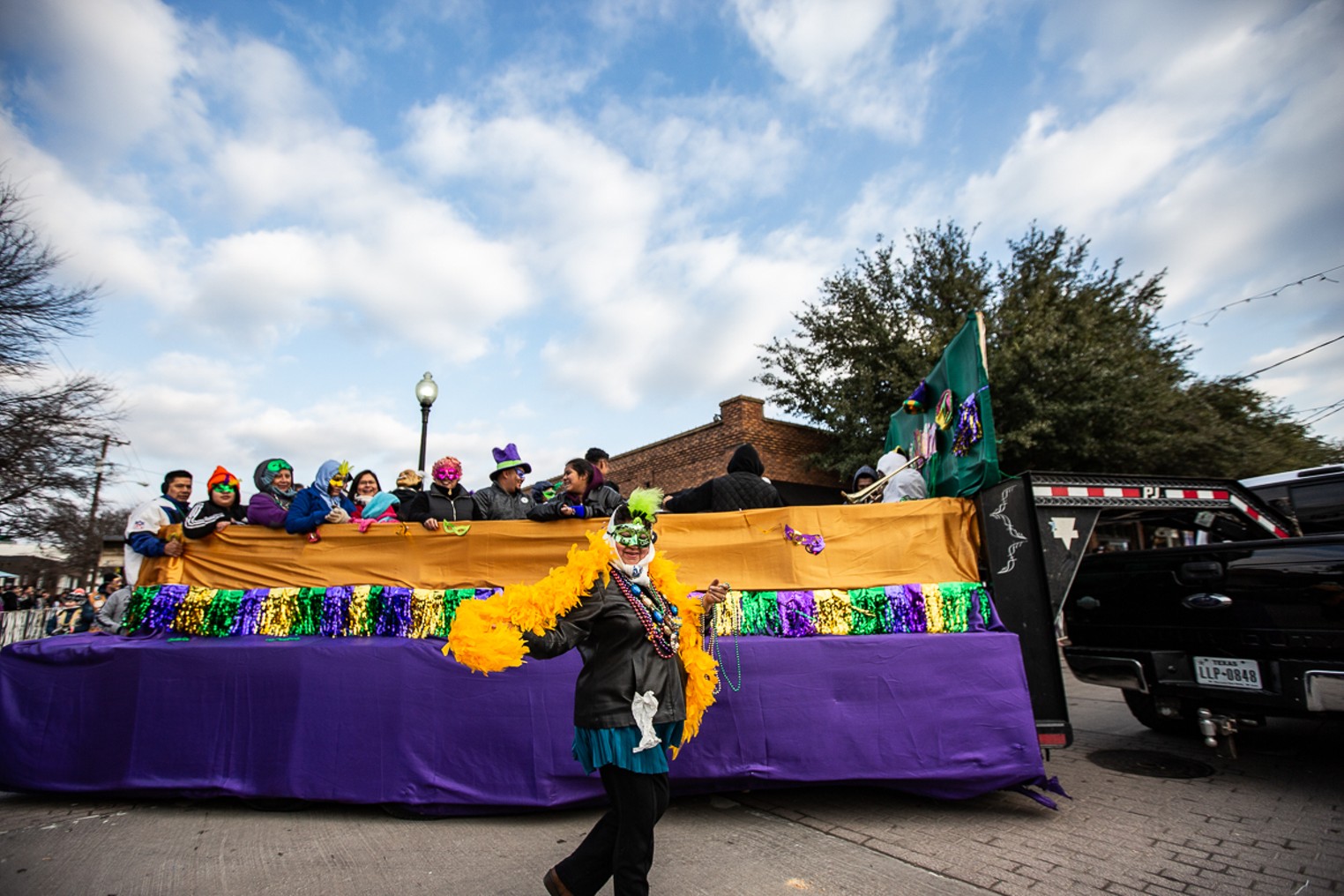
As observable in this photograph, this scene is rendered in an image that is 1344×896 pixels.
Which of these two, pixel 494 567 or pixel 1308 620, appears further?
pixel 494 567

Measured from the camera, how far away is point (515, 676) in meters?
4.19

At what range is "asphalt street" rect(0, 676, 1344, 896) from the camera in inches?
126

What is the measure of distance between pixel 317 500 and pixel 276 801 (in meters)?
1.92

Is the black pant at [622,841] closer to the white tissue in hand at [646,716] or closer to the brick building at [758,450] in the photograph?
the white tissue in hand at [646,716]

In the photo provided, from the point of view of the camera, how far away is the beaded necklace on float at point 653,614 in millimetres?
2883

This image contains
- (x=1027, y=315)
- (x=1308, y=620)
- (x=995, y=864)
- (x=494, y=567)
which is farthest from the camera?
(x=1027, y=315)

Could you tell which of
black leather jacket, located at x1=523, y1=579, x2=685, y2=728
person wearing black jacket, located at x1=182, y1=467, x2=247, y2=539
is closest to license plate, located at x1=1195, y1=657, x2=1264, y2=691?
black leather jacket, located at x1=523, y1=579, x2=685, y2=728

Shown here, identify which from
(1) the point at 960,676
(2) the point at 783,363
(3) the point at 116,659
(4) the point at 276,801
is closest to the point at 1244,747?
(1) the point at 960,676

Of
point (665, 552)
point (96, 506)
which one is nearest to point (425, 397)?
point (665, 552)

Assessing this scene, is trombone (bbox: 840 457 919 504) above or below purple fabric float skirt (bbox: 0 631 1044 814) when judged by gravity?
above

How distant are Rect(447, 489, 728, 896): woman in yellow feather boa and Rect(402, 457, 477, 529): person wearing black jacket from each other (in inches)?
82.0

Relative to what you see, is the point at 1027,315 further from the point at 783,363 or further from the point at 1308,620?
→ the point at 1308,620

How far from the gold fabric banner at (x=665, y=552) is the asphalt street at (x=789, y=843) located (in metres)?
1.36

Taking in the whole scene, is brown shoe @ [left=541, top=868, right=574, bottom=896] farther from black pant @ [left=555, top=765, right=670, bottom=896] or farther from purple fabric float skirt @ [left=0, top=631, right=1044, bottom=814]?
purple fabric float skirt @ [left=0, top=631, right=1044, bottom=814]
